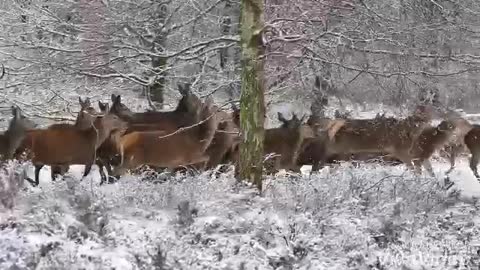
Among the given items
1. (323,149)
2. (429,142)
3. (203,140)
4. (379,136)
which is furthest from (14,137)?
(429,142)

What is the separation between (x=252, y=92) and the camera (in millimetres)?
10461

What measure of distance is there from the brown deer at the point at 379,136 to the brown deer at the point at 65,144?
4052 mm

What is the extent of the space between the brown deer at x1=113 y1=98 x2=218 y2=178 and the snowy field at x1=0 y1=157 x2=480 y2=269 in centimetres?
Answer: 123

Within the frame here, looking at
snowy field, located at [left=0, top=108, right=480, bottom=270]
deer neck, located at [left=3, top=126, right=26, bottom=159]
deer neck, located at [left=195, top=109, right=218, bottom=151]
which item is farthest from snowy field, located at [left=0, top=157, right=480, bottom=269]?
deer neck, located at [left=3, top=126, right=26, bottom=159]

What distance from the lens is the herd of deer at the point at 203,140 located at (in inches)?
512

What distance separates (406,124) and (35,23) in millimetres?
7668

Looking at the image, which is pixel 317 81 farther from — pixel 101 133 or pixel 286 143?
pixel 101 133

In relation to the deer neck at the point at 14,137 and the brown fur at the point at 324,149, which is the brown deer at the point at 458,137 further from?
the deer neck at the point at 14,137

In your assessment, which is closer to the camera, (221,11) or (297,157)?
(297,157)

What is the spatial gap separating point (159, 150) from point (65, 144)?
74.1 inches

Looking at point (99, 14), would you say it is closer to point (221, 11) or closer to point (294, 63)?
point (221, 11)

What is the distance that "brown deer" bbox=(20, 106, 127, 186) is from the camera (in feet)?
44.6

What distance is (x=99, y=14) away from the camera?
634 inches

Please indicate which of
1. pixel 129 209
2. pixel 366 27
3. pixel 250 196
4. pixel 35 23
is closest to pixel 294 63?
pixel 366 27
